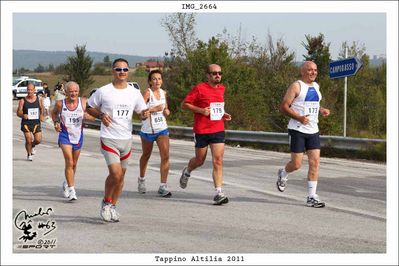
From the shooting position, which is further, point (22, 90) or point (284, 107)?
point (22, 90)

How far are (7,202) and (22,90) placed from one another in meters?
55.3

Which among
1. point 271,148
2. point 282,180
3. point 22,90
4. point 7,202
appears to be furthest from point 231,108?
point 22,90

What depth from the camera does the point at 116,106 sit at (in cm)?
811

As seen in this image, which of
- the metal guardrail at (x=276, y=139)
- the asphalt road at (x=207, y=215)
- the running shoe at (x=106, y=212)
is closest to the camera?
the asphalt road at (x=207, y=215)

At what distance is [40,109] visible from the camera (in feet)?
51.9

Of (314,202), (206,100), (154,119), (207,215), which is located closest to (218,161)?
(206,100)

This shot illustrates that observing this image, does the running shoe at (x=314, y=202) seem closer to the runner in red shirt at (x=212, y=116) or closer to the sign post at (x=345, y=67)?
the runner in red shirt at (x=212, y=116)

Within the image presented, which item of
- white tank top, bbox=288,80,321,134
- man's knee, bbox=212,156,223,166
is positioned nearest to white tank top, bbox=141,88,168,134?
man's knee, bbox=212,156,223,166

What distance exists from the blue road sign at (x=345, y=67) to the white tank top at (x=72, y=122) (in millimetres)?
8854

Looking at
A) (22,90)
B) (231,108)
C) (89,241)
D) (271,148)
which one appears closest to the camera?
(89,241)

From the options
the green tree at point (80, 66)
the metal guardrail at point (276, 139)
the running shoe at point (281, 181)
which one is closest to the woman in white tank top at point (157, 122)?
the running shoe at point (281, 181)

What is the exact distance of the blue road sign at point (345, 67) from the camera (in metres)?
17.2

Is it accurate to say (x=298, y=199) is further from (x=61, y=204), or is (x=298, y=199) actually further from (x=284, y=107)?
(x=61, y=204)

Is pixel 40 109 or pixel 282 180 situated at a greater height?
pixel 40 109
